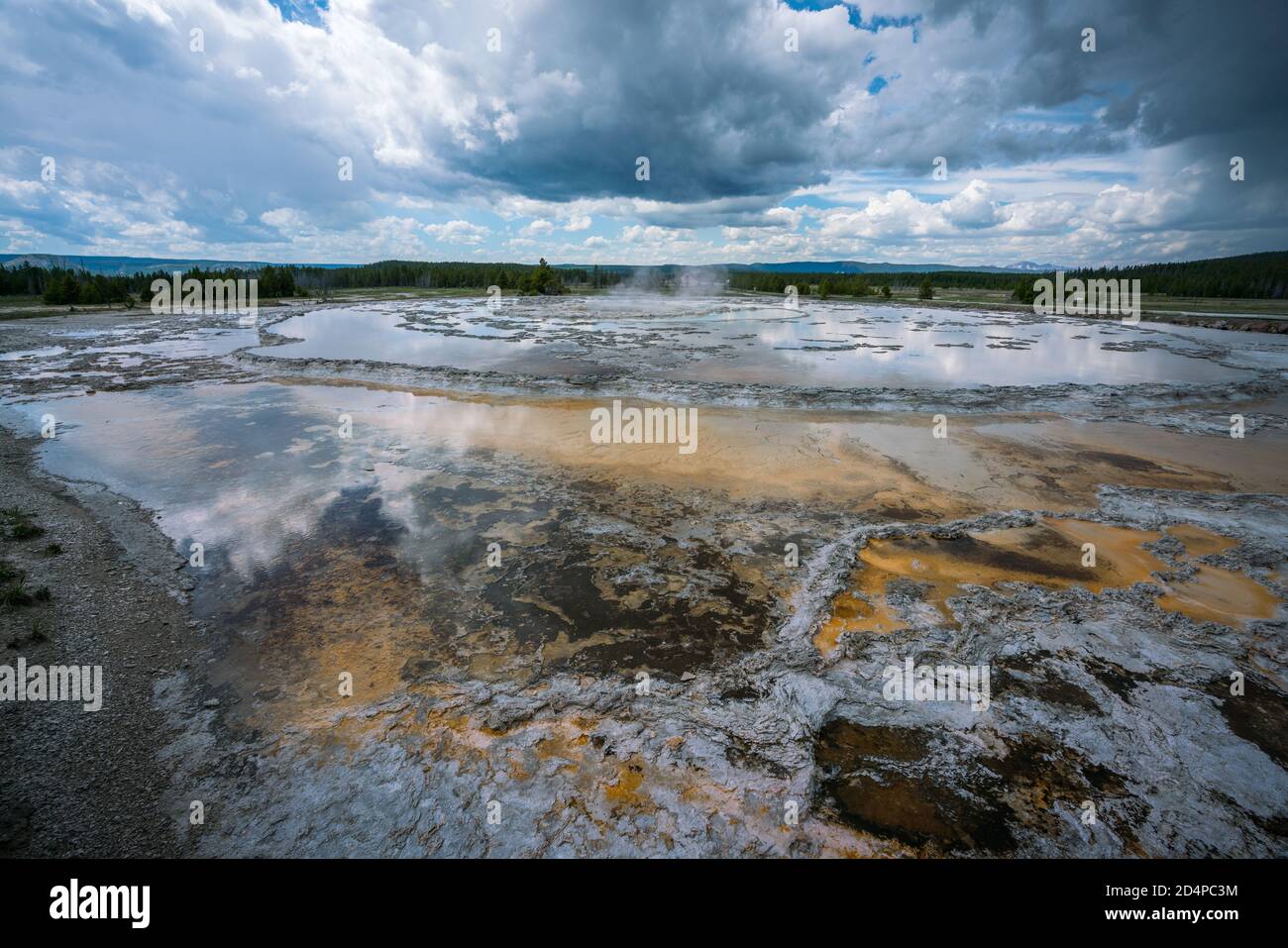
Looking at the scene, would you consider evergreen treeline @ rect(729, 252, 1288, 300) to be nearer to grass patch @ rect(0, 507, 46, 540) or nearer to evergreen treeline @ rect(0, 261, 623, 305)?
evergreen treeline @ rect(0, 261, 623, 305)

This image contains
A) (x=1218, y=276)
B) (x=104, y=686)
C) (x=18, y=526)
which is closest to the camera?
(x=104, y=686)

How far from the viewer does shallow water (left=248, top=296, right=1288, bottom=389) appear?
17.6 m

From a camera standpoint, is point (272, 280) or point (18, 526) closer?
point (18, 526)

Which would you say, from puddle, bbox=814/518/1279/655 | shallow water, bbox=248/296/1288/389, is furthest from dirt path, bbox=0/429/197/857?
shallow water, bbox=248/296/1288/389

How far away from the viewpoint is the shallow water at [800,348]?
57.7 feet

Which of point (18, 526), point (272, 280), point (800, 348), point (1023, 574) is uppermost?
point (272, 280)

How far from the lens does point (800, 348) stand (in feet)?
75.7

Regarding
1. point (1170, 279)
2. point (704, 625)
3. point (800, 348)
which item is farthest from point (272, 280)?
point (1170, 279)

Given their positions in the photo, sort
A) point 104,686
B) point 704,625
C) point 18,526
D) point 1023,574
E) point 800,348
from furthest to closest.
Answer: point 800,348 → point 18,526 → point 1023,574 → point 704,625 → point 104,686

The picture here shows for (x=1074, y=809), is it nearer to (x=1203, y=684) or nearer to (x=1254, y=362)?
(x=1203, y=684)

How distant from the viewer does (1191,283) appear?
72438 mm

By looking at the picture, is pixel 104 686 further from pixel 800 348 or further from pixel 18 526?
pixel 800 348
